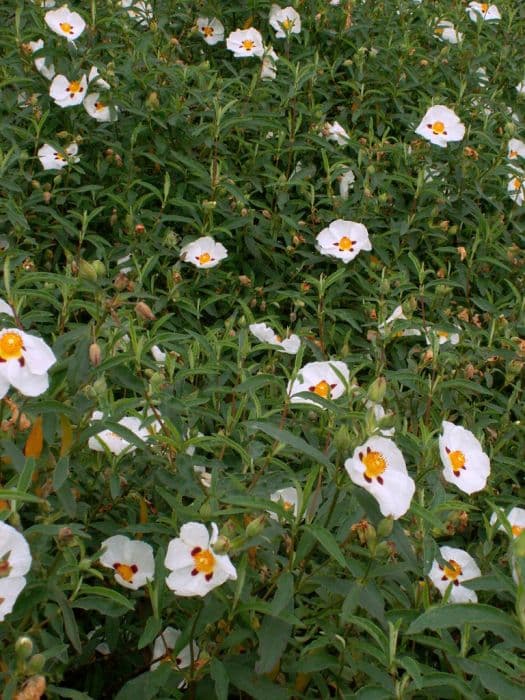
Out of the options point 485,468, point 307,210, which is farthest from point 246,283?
point 485,468

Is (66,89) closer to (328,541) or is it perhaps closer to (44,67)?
(44,67)

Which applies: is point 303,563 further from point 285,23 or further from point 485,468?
point 285,23

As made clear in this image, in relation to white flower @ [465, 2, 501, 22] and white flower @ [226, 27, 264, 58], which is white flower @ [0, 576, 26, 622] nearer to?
white flower @ [226, 27, 264, 58]

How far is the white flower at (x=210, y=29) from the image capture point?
4.12 m

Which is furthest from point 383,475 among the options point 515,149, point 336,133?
point 515,149

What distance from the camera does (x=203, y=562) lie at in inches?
59.9

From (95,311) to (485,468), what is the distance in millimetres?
1089

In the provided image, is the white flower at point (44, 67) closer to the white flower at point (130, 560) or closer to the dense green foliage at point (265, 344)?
the dense green foliage at point (265, 344)

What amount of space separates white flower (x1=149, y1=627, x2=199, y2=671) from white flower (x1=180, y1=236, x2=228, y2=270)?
165cm

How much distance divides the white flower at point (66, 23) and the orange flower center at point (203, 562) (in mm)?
2601

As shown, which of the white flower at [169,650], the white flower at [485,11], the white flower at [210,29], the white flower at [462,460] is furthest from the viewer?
the white flower at [485,11]

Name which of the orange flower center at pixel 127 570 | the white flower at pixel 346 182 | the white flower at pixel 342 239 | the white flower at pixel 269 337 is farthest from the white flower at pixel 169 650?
the white flower at pixel 346 182

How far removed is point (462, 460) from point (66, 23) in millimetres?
2452

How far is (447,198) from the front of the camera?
3.54 metres
